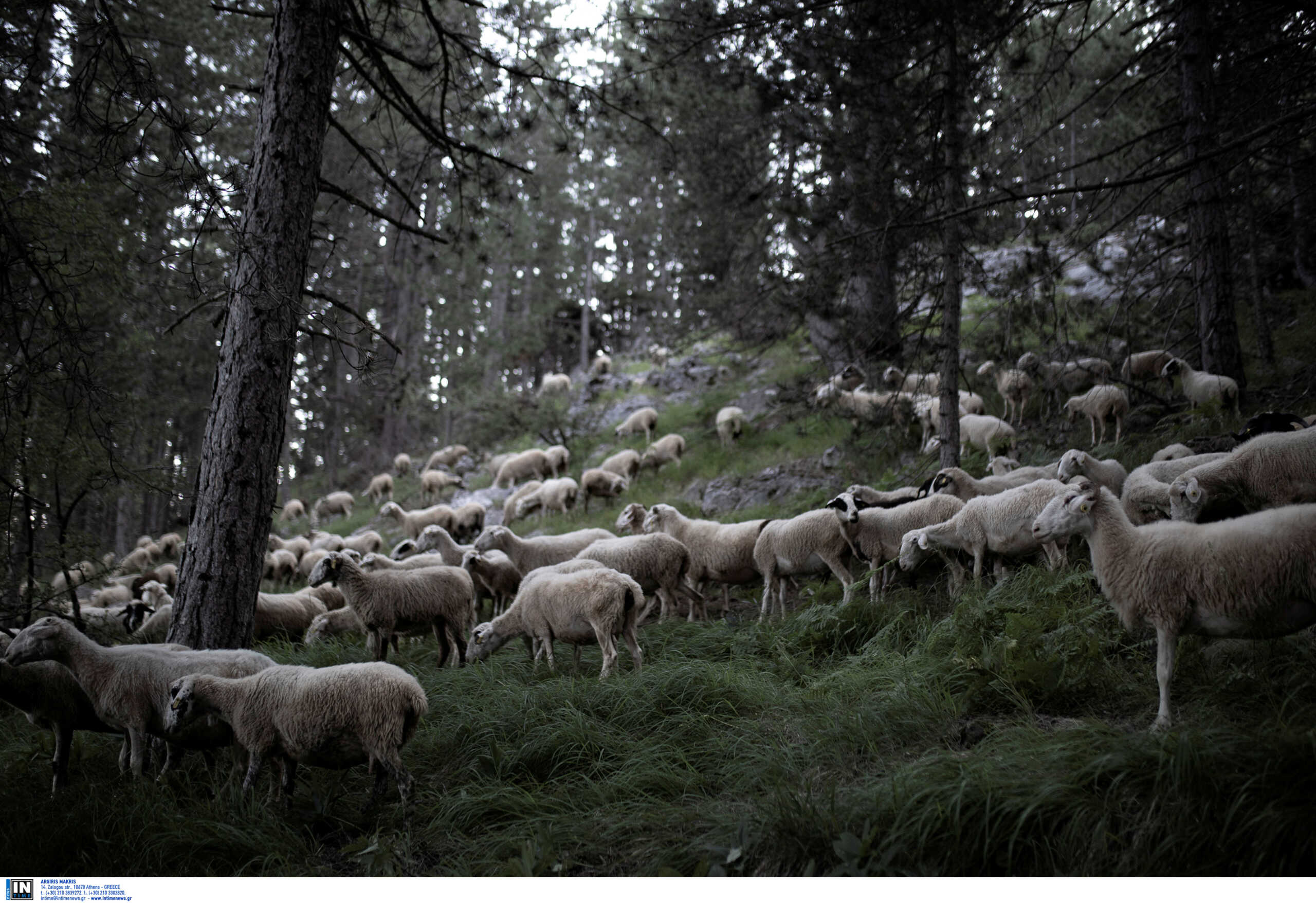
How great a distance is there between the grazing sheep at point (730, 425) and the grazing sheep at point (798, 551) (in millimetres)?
9166

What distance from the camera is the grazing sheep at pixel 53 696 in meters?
6.34

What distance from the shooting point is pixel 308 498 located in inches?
1243

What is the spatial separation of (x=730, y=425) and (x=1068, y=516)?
46.2 feet

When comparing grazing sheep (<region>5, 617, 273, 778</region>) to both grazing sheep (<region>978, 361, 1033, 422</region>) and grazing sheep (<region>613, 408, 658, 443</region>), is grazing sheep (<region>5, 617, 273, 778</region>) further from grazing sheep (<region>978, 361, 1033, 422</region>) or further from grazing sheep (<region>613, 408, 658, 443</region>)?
grazing sheep (<region>613, 408, 658, 443</region>)

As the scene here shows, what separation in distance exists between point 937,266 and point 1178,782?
8119 millimetres

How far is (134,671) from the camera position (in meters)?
5.98

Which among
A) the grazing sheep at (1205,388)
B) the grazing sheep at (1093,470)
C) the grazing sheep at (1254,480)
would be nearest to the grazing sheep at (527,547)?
the grazing sheep at (1093,470)

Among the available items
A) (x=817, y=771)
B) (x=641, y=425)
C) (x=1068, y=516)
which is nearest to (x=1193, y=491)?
(x=1068, y=516)

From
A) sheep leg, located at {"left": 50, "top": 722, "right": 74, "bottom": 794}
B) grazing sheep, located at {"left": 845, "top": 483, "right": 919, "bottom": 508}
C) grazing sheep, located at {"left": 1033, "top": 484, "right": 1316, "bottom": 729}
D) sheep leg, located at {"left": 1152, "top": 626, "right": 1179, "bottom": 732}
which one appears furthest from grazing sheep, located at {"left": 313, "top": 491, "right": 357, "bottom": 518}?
sheep leg, located at {"left": 1152, "top": 626, "right": 1179, "bottom": 732}

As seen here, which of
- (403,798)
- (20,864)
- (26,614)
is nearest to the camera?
(20,864)

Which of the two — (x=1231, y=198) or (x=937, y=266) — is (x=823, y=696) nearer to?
(x=937, y=266)

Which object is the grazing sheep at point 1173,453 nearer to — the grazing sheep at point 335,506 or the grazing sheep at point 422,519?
the grazing sheep at point 422,519

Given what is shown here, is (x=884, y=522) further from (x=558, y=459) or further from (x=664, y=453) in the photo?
(x=558, y=459)
